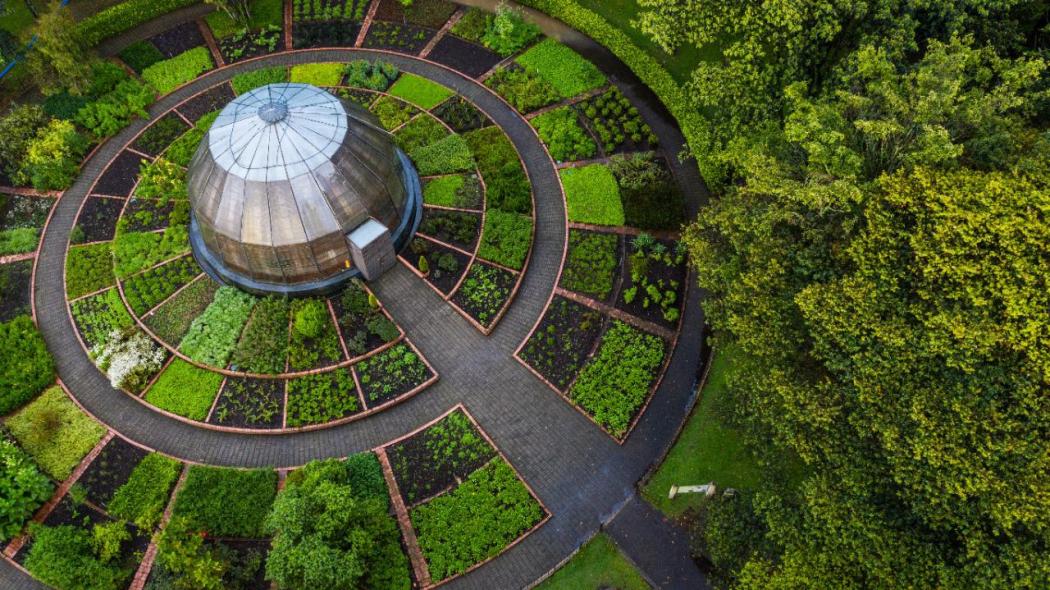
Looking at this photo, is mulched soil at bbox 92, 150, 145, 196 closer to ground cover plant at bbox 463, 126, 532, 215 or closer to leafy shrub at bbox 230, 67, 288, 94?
leafy shrub at bbox 230, 67, 288, 94

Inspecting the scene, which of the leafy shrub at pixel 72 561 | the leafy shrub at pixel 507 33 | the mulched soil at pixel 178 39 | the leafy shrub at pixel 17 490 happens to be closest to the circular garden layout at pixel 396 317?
the leafy shrub at pixel 72 561

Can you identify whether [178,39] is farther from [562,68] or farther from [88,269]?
[562,68]

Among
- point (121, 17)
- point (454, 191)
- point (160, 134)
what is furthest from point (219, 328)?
point (121, 17)

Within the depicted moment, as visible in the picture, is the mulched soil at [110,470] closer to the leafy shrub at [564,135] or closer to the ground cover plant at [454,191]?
the ground cover plant at [454,191]

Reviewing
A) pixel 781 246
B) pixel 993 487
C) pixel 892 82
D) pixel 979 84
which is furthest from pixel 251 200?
pixel 979 84

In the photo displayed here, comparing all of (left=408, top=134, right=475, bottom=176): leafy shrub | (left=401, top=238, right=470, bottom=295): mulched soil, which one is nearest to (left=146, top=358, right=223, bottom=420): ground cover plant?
(left=401, top=238, right=470, bottom=295): mulched soil

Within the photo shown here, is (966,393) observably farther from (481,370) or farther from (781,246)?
(481,370)

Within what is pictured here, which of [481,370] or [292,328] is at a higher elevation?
[292,328]
